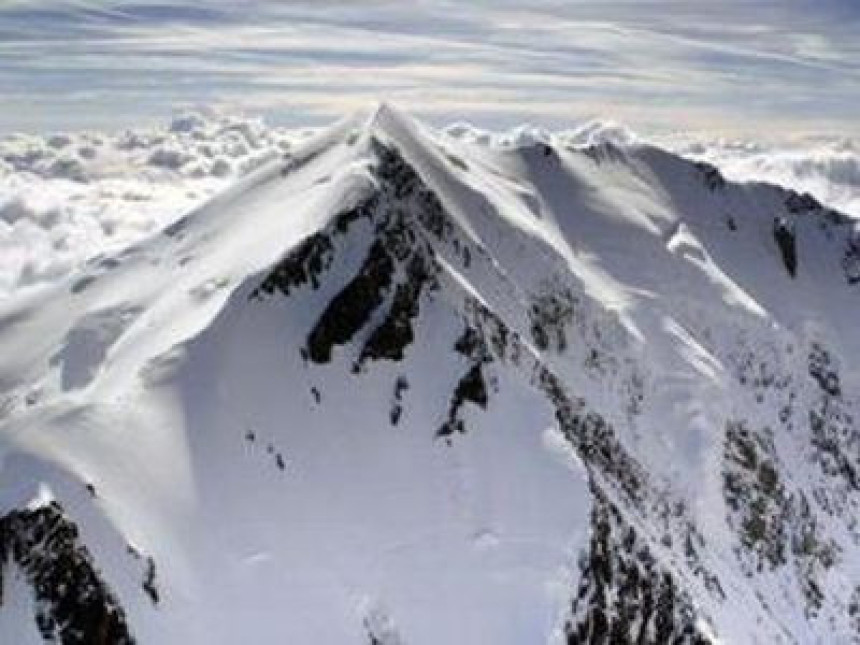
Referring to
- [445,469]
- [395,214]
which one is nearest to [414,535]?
[445,469]

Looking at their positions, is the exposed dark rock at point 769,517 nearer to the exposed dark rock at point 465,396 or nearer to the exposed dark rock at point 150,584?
the exposed dark rock at point 465,396

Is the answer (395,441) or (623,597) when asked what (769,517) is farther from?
(395,441)

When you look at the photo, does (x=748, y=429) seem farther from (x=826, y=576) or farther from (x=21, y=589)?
(x=21, y=589)

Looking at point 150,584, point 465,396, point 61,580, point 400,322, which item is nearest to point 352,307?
point 400,322

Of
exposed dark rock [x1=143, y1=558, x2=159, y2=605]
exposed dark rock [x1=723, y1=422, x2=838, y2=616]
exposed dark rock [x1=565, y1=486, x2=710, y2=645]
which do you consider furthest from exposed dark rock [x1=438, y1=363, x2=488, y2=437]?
exposed dark rock [x1=723, y1=422, x2=838, y2=616]

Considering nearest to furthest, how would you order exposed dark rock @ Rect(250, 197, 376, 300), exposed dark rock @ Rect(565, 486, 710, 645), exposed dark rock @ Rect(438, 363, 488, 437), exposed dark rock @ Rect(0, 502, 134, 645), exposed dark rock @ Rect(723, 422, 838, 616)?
exposed dark rock @ Rect(0, 502, 134, 645) < exposed dark rock @ Rect(565, 486, 710, 645) < exposed dark rock @ Rect(438, 363, 488, 437) < exposed dark rock @ Rect(250, 197, 376, 300) < exposed dark rock @ Rect(723, 422, 838, 616)

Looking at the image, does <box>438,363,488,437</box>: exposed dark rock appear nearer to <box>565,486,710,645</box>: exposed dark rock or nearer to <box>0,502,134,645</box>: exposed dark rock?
<box>565,486,710,645</box>: exposed dark rock
